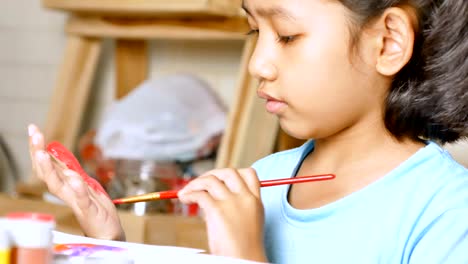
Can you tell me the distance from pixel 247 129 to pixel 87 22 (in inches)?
29.7

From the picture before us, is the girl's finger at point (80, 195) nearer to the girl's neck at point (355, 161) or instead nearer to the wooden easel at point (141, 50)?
the girl's neck at point (355, 161)

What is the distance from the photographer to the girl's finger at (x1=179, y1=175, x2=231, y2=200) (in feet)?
3.10

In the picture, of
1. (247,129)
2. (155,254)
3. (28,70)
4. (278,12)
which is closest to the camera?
(155,254)

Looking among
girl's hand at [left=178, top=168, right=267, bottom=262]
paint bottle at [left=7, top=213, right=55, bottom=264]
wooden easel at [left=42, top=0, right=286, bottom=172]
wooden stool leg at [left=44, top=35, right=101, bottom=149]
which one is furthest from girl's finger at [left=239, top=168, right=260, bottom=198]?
wooden stool leg at [left=44, top=35, right=101, bottom=149]

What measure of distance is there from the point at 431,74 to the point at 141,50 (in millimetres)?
1726

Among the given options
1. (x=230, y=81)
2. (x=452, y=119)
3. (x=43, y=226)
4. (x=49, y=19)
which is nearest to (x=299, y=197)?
(x=452, y=119)

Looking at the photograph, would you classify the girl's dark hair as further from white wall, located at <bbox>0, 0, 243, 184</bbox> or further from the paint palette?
white wall, located at <bbox>0, 0, 243, 184</bbox>

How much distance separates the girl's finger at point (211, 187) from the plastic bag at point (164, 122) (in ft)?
4.49

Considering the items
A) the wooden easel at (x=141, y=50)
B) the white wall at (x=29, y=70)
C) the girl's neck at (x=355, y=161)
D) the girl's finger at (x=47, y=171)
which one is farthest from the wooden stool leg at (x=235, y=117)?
the girl's finger at (x=47, y=171)

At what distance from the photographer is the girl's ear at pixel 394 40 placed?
106 centimetres

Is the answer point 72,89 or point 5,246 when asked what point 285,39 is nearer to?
point 5,246

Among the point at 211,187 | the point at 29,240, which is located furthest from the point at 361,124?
A: the point at 29,240

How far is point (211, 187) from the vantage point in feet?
3.13

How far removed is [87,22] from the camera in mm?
2568
